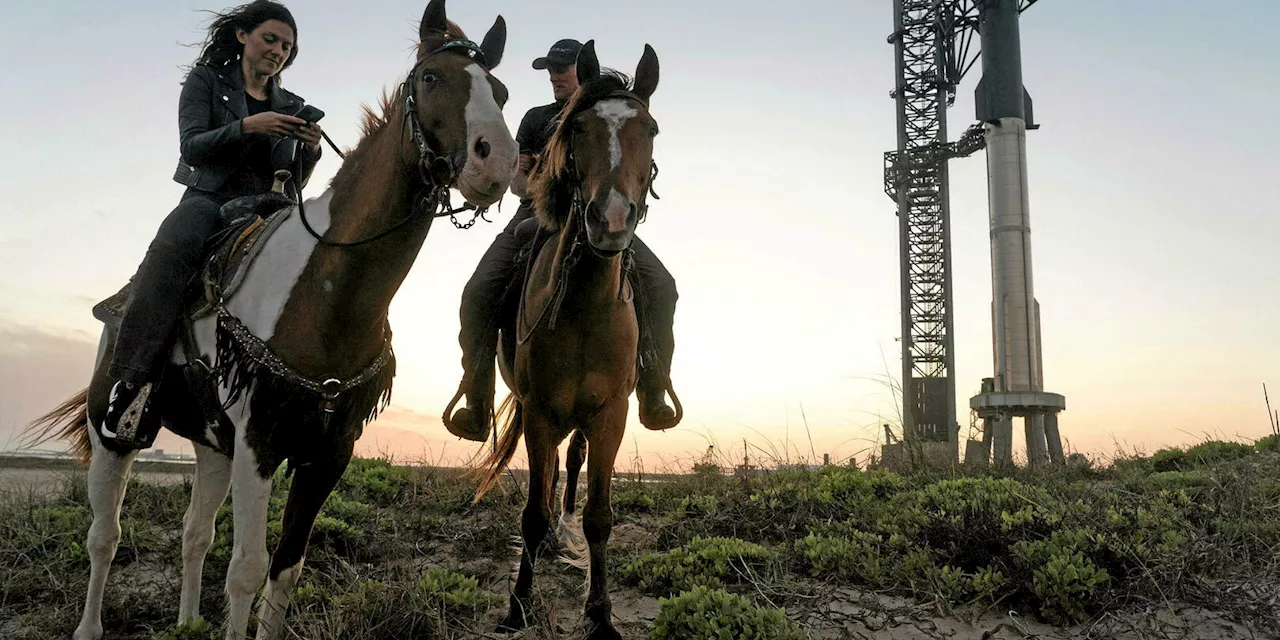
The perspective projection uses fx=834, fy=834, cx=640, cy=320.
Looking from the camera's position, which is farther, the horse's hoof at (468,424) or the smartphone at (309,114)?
the horse's hoof at (468,424)

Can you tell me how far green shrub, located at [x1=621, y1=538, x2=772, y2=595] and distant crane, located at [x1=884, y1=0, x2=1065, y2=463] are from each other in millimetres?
25679

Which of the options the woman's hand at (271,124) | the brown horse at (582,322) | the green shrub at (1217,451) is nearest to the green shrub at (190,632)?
the brown horse at (582,322)

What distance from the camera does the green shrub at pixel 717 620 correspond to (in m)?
4.16

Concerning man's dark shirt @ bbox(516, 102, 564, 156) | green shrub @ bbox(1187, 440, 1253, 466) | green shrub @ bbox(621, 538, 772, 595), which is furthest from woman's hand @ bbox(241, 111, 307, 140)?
green shrub @ bbox(1187, 440, 1253, 466)

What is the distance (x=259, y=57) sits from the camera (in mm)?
4605

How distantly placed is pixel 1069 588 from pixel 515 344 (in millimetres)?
3561

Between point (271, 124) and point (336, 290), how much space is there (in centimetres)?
95

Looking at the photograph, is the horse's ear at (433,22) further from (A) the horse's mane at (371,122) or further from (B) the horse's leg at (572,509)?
(B) the horse's leg at (572,509)

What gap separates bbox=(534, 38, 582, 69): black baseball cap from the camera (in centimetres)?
614

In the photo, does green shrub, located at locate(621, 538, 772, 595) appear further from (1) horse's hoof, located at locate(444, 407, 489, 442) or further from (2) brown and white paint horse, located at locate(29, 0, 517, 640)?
(2) brown and white paint horse, located at locate(29, 0, 517, 640)

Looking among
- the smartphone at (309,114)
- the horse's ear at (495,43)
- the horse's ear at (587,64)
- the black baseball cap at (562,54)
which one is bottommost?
the smartphone at (309,114)

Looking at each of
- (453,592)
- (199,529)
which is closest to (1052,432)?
(453,592)

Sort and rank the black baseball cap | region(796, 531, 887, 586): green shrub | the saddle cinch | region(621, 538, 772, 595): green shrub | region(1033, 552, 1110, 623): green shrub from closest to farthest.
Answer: the saddle cinch
region(1033, 552, 1110, 623): green shrub
region(796, 531, 887, 586): green shrub
region(621, 538, 772, 595): green shrub
the black baseball cap

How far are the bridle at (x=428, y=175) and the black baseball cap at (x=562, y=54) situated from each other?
2332 millimetres
